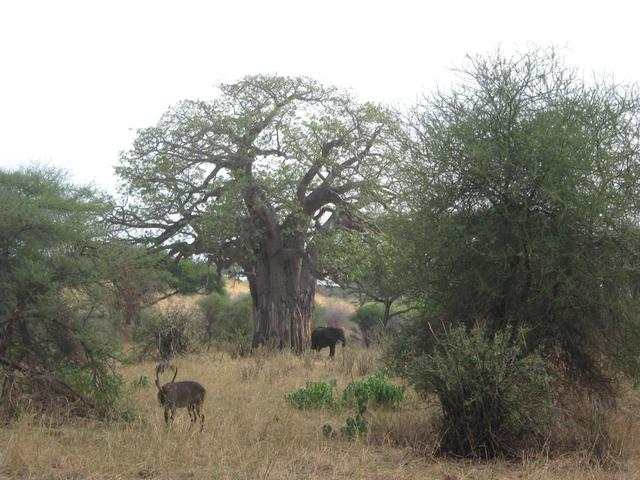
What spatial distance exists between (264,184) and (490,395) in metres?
11.2

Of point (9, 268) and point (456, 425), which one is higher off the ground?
point (9, 268)

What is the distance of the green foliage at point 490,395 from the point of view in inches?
271

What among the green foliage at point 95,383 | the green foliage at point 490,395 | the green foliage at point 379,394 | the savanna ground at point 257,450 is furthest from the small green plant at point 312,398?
the green foliage at point 490,395

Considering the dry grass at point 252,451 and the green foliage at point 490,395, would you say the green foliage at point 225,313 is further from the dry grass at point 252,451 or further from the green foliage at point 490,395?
the green foliage at point 490,395

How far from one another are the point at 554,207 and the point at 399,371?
241 centimetres

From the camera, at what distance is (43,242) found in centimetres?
898

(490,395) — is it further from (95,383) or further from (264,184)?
(264,184)

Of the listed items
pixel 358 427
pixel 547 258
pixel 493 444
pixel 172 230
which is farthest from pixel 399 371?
pixel 172 230

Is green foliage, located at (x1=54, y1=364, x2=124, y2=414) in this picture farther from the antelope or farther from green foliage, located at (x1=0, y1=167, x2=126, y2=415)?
the antelope

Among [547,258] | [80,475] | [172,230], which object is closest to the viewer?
[80,475]

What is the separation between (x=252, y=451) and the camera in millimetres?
6688

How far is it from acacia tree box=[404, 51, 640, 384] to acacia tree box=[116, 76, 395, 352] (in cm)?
816

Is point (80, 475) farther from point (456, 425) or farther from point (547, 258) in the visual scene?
point (547, 258)

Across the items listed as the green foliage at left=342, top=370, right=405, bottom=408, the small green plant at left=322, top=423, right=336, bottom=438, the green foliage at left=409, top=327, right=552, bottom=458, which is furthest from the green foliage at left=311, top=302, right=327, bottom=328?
the green foliage at left=409, top=327, right=552, bottom=458
